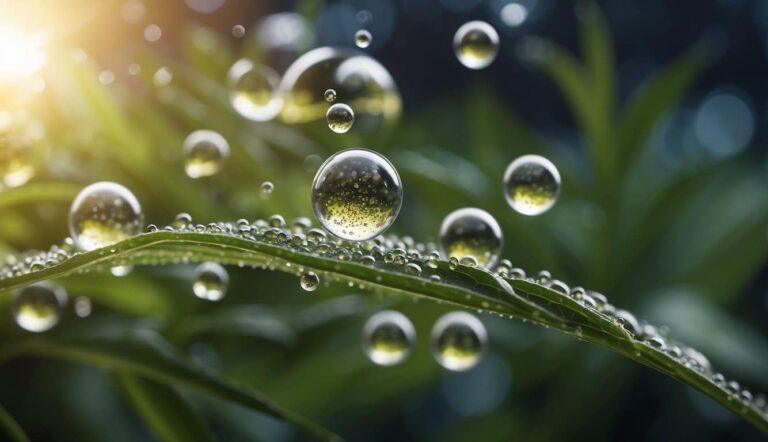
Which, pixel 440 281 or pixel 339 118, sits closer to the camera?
pixel 440 281

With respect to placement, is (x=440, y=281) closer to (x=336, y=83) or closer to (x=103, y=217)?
(x=103, y=217)

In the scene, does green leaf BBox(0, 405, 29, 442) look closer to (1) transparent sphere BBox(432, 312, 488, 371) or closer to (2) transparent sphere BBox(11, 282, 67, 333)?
(2) transparent sphere BBox(11, 282, 67, 333)

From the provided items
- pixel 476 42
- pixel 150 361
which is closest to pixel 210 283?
pixel 150 361

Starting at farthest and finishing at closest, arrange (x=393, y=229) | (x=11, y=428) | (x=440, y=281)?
(x=393, y=229)
(x=11, y=428)
(x=440, y=281)

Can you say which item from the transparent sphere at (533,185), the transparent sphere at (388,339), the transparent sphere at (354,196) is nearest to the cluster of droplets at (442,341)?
the transparent sphere at (388,339)

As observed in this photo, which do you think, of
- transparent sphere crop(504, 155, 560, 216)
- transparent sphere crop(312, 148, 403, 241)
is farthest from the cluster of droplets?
transparent sphere crop(312, 148, 403, 241)

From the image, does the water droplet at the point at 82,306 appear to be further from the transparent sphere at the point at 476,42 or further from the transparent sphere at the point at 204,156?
the transparent sphere at the point at 476,42

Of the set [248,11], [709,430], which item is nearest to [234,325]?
[709,430]
